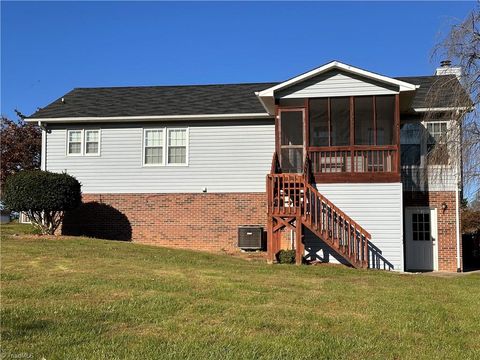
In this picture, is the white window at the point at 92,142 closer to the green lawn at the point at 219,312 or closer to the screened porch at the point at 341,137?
the screened porch at the point at 341,137

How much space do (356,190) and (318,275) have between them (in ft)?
13.5

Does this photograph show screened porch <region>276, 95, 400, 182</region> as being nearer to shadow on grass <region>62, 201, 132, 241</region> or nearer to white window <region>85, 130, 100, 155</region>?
shadow on grass <region>62, 201, 132, 241</region>

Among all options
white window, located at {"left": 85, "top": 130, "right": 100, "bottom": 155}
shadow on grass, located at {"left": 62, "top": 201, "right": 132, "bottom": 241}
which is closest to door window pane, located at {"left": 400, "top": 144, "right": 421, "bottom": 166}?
shadow on grass, located at {"left": 62, "top": 201, "right": 132, "bottom": 241}

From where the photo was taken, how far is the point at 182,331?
584 centimetres

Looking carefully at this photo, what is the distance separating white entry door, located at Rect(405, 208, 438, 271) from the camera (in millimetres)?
16062

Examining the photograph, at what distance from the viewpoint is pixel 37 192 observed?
15.5m

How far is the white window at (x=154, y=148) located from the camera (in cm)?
1797

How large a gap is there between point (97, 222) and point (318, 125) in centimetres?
836

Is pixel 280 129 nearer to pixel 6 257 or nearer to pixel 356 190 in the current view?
pixel 356 190

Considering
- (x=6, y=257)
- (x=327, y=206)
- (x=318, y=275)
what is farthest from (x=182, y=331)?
(x=327, y=206)

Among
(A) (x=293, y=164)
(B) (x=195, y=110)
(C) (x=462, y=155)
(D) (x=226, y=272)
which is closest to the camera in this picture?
(D) (x=226, y=272)

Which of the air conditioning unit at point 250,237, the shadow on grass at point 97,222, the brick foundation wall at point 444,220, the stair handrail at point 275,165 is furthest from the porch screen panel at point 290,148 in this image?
the shadow on grass at point 97,222

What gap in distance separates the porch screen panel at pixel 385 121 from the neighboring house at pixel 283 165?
0.03 m

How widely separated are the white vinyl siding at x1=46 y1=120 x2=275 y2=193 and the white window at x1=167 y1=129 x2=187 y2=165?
175mm
